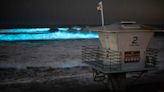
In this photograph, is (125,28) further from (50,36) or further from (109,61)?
(50,36)

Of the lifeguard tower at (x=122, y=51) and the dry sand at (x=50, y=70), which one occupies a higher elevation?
the lifeguard tower at (x=122, y=51)

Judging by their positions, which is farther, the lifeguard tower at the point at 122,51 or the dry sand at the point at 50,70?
the dry sand at the point at 50,70

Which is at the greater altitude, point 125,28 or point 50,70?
point 125,28

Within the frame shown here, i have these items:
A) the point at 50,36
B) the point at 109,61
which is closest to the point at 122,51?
the point at 109,61

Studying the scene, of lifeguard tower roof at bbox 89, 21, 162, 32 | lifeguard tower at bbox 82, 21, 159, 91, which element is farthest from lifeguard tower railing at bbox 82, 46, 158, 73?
lifeguard tower roof at bbox 89, 21, 162, 32

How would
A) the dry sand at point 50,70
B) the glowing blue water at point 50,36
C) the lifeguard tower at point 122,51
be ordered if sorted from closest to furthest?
the lifeguard tower at point 122,51
the dry sand at point 50,70
the glowing blue water at point 50,36

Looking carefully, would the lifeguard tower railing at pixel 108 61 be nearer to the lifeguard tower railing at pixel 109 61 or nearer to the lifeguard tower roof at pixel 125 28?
the lifeguard tower railing at pixel 109 61

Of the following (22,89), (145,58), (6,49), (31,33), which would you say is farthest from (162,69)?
(31,33)

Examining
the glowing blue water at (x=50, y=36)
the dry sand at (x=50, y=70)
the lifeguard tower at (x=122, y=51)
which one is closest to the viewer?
the lifeguard tower at (x=122, y=51)

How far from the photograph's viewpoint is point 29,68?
36.6ft

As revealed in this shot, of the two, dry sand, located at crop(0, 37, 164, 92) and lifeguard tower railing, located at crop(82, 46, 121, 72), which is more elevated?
lifeguard tower railing, located at crop(82, 46, 121, 72)

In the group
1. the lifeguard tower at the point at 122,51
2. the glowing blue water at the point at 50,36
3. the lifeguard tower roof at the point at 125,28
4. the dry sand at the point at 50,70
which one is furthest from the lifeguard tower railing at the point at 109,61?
the glowing blue water at the point at 50,36

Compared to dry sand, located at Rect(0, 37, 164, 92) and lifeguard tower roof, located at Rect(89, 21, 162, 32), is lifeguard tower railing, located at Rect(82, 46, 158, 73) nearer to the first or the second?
lifeguard tower roof, located at Rect(89, 21, 162, 32)

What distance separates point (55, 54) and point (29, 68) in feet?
9.94
